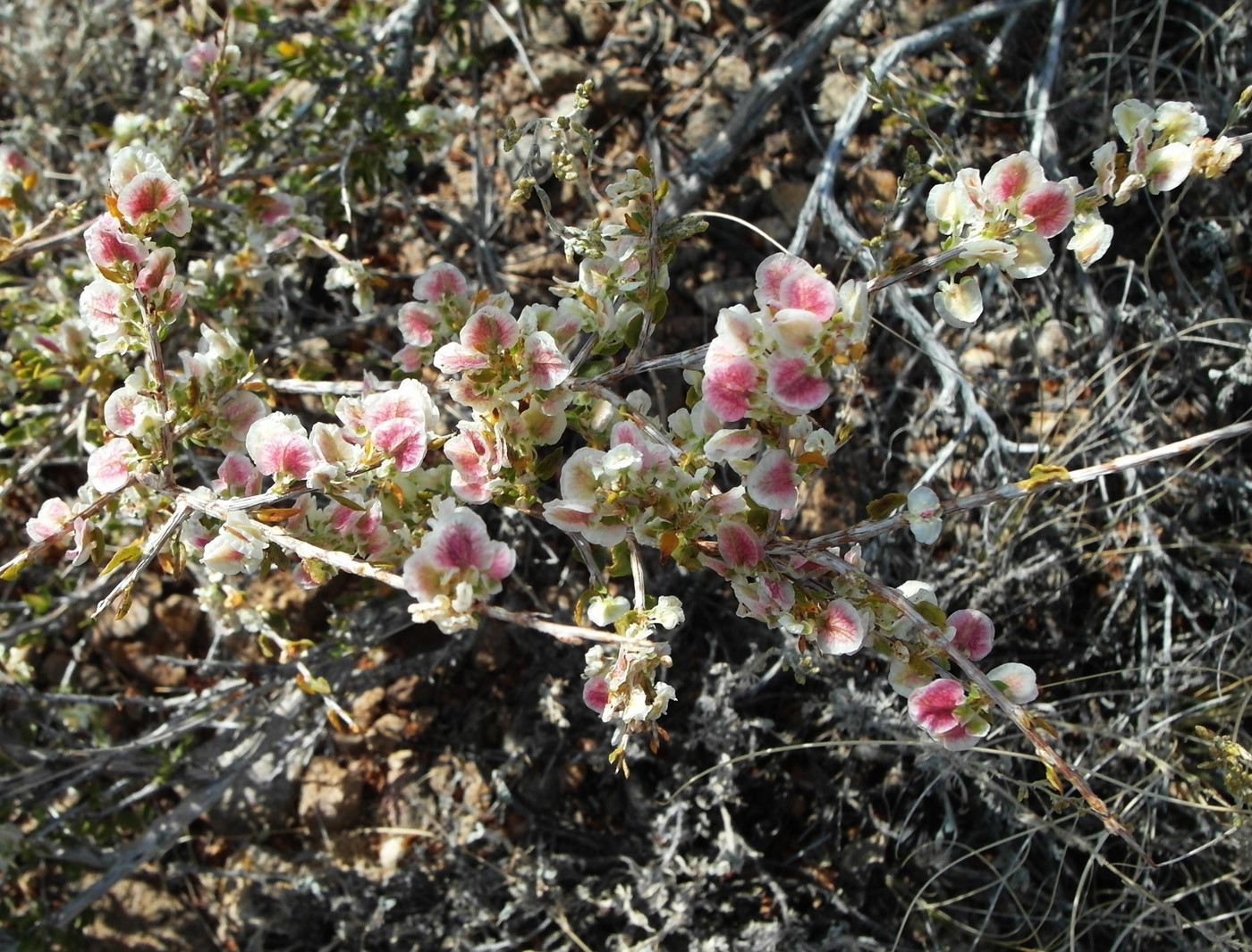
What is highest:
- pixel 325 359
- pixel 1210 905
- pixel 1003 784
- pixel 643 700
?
pixel 643 700

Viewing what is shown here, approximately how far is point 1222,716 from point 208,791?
2.18 m

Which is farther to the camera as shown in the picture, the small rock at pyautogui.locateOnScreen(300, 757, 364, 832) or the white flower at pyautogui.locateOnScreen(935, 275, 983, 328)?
the small rock at pyautogui.locateOnScreen(300, 757, 364, 832)

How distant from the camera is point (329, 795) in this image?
244cm

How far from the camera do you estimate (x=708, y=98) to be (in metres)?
2.67

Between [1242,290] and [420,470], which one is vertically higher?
[420,470]

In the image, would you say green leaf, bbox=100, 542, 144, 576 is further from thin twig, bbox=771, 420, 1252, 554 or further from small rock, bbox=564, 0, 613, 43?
small rock, bbox=564, 0, 613, 43

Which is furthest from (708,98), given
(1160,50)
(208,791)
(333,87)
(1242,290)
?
(208,791)

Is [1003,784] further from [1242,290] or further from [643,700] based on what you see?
[1242,290]

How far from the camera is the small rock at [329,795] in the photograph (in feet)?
7.98

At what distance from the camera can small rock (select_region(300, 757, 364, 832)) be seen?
2432 mm

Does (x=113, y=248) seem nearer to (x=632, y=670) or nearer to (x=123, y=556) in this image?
(x=123, y=556)

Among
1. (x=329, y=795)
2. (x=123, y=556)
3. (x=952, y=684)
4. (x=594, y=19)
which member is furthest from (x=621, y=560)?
(x=594, y=19)

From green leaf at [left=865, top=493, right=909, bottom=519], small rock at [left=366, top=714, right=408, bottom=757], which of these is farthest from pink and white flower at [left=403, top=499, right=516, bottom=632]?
small rock at [left=366, top=714, right=408, bottom=757]

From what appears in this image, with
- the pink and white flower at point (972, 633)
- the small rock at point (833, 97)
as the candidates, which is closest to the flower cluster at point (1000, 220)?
the pink and white flower at point (972, 633)
